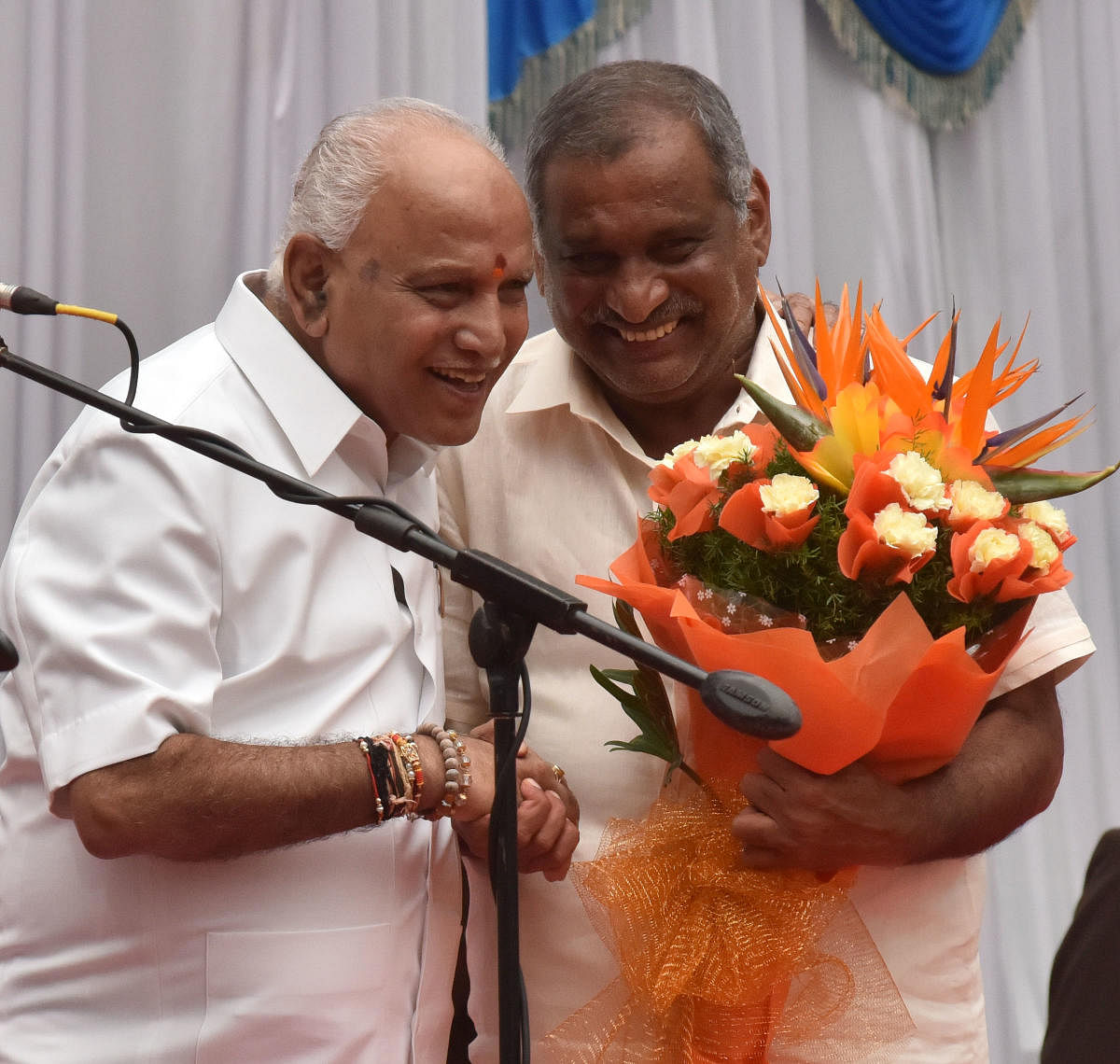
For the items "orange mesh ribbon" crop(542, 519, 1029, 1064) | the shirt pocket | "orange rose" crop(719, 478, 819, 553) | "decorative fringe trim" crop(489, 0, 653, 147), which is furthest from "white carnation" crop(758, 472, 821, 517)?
"decorative fringe trim" crop(489, 0, 653, 147)

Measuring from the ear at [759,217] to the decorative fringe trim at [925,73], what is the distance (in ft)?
5.26

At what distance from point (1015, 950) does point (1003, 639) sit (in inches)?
100

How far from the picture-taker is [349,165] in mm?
1675

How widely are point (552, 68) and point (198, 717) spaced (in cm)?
204

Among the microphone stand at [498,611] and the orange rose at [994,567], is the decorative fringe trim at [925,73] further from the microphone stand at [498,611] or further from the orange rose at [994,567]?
the microphone stand at [498,611]

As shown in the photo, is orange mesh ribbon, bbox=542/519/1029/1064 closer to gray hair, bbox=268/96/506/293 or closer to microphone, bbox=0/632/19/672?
gray hair, bbox=268/96/506/293

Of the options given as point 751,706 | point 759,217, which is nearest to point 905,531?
point 751,706

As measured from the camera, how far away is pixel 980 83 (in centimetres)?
373

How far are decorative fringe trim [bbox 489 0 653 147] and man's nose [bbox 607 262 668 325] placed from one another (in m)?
1.17

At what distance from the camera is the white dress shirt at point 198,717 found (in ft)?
4.60

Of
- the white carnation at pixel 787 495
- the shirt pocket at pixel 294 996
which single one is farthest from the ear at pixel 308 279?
the shirt pocket at pixel 294 996

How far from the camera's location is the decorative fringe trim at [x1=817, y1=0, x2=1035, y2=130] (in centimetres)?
352

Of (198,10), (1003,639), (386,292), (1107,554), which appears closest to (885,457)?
(1003,639)

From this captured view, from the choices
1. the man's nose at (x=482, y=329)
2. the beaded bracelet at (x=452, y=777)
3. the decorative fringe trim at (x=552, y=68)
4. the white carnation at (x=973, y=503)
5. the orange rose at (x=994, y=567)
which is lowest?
the beaded bracelet at (x=452, y=777)
